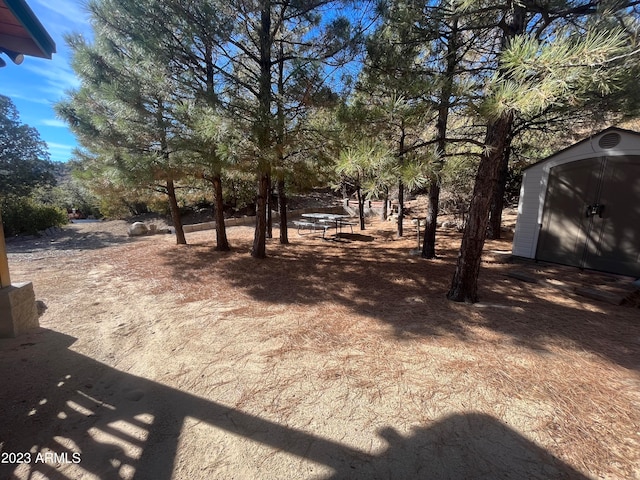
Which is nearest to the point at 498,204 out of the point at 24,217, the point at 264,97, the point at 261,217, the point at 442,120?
the point at 442,120

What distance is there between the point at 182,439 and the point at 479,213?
383 centimetres

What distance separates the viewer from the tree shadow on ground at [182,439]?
4.94ft

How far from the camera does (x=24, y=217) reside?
10.0 meters

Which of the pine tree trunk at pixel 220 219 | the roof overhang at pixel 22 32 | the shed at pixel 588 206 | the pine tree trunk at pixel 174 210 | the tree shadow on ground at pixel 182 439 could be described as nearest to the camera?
the tree shadow on ground at pixel 182 439

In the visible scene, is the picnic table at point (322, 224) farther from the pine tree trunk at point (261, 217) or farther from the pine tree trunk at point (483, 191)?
the pine tree trunk at point (483, 191)

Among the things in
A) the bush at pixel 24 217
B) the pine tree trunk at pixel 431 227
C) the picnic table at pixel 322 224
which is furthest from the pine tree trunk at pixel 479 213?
the bush at pixel 24 217

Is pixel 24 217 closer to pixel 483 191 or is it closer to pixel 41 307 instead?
pixel 41 307

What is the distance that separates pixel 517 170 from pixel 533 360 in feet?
36.7

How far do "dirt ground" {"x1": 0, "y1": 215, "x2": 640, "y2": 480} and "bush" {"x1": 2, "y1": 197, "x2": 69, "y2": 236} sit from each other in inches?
344

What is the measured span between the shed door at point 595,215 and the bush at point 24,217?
15.9 meters

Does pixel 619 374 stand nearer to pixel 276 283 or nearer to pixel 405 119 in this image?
pixel 405 119

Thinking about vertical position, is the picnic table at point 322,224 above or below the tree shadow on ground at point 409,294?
above

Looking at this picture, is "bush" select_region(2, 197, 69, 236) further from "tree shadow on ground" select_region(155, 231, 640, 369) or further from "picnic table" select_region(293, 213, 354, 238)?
"picnic table" select_region(293, 213, 354, 238)

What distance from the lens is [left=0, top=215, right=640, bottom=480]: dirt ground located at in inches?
61.7
